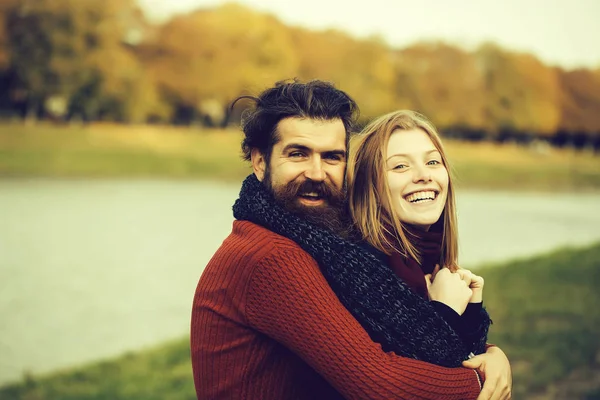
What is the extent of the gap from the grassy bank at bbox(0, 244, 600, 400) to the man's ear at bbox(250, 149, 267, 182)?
3.22 metres

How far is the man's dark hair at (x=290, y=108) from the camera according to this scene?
105 inches

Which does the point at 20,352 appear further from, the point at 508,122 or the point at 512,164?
the point at 508,122

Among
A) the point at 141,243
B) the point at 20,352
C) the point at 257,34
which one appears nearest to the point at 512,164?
the point at 257,34

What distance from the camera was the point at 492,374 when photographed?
2590 mm

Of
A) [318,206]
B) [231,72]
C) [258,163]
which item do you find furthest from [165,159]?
[318,206]

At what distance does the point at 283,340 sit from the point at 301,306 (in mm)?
131

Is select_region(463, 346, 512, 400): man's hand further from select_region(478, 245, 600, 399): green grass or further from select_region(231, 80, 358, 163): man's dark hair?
select_region(478, 245, 600, 399): green grass

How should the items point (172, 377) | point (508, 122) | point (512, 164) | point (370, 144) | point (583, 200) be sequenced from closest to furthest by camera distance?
point (370, 144) < point (172, 377) < point (583, 200) < point (512, 164) < point (508, 122)

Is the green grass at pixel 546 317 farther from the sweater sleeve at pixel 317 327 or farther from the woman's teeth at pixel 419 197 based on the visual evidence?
the sweater sleeve at pixel 317 327

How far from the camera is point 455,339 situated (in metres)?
2.49

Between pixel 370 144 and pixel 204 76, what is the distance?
43.3 m

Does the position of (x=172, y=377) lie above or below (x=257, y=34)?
below

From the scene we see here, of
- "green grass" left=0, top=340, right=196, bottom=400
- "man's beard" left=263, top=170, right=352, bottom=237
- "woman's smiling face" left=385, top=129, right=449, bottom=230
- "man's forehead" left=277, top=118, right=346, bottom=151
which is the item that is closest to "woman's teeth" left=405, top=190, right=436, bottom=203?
"woman's smiling face" left=385, top=129, right=449, bottom=230

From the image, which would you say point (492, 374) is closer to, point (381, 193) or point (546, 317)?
point (381, 193)
